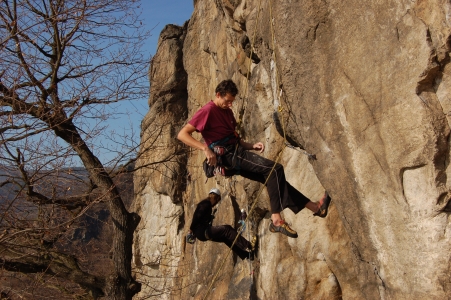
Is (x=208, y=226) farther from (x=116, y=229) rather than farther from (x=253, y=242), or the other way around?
(x=116, y=229)

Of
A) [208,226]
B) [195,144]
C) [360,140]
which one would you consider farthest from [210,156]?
[208,226]

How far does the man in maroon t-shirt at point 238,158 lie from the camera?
525 cm

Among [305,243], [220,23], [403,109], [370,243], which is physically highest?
[220,23]

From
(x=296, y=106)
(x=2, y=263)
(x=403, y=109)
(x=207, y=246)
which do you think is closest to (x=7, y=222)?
(x=2, y=263)

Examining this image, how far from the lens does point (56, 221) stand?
7078 mm

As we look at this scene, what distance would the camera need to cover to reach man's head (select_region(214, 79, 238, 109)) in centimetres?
534

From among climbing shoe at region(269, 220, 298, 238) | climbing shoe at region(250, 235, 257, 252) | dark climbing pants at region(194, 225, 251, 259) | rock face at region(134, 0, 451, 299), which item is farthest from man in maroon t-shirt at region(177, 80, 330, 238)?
climbing shoe at region(250, 235, 257, 252)

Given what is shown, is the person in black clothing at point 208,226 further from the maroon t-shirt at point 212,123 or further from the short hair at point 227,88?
the short hair at point 227,88

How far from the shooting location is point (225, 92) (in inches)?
211

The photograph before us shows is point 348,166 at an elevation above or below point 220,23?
below

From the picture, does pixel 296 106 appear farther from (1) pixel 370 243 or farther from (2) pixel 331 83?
(1) pixel 370 243

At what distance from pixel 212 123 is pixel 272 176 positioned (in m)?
0.96

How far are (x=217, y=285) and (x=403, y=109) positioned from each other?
23.2 feet

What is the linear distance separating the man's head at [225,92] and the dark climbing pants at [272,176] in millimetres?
548
